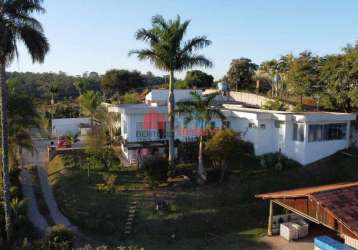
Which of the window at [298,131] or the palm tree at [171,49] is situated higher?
the palm tree at [171,49]

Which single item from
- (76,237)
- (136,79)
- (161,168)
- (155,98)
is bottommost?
(76,237)

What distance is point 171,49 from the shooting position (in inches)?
920

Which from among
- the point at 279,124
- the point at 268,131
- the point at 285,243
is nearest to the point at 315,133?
the point at 279,124

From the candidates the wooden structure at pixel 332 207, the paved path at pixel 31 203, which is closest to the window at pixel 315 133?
the wooden structure at pixel 332 207

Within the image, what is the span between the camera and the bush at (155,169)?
22656mm

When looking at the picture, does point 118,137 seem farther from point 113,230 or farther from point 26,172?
point 113,230

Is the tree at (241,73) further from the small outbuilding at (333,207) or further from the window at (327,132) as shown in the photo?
the small outbuilding at (333,207)

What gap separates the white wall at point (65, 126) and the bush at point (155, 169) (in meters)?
22.4

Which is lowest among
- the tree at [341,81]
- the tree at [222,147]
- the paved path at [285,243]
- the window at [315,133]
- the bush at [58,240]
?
the paved path at [285,243]

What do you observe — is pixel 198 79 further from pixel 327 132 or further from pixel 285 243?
pixel 285 243

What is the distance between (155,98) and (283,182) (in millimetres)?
16763

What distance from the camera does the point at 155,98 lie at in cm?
3612

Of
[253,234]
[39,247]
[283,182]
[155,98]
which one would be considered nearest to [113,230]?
[39,247]

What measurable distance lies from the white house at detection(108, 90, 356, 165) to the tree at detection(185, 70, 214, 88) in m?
40.2
